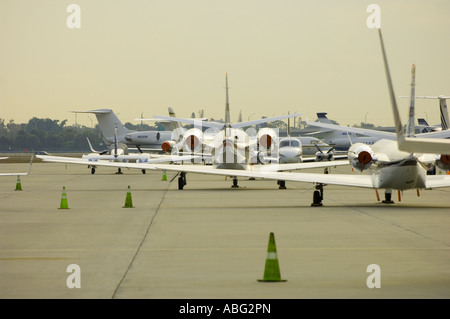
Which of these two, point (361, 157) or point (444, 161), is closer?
point (444, 161)

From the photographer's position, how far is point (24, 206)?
2780cm

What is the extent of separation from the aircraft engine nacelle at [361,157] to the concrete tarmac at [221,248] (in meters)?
1.32

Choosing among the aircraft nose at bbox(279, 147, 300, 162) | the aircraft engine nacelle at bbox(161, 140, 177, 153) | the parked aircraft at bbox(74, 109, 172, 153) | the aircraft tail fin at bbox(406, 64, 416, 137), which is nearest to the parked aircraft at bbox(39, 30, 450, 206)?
the aircraft tail fin at bbox(406, 64, 416, 137)

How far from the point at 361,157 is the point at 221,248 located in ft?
36.5

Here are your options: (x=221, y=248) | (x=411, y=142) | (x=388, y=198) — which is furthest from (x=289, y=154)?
(x=411, y=142)

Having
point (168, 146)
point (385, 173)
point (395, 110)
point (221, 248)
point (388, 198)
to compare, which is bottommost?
point (388, 198)

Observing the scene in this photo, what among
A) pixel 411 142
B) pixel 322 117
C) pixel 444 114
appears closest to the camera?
pixel 411 142

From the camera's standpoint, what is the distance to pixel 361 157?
26484 mm

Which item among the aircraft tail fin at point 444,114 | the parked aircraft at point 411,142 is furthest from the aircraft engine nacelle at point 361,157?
the parked aircraft at point 411,142

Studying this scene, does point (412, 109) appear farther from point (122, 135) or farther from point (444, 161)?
point (122, 135)

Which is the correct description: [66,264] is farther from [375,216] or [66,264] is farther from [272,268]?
[375,216]

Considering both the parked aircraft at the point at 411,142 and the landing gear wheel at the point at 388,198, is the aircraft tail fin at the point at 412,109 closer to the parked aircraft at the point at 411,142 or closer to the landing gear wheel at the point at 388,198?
the landing gear wheel at the point at 388,198
